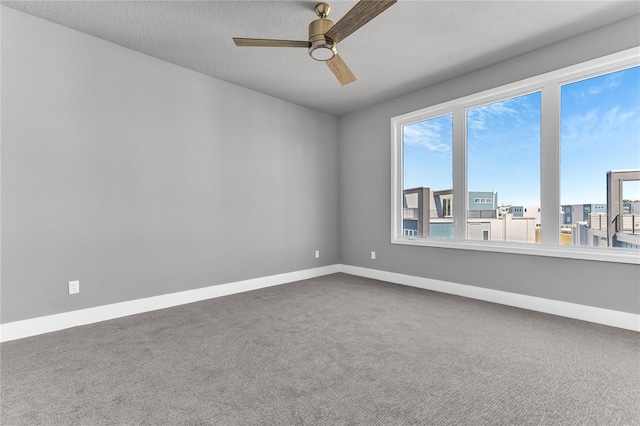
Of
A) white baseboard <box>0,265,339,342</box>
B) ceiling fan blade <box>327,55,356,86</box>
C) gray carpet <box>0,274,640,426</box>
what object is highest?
ceiling fan blade <box>327,55,356,86</box>

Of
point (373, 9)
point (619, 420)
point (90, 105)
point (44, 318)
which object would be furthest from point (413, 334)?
→ point (90, 105)

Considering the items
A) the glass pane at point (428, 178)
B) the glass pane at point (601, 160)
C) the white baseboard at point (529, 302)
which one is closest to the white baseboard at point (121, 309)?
the white baseboard at point (529, 302)

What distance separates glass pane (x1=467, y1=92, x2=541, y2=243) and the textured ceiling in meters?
0.61

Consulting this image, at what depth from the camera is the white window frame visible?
275 cm

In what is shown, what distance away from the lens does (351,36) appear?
283 centimetres

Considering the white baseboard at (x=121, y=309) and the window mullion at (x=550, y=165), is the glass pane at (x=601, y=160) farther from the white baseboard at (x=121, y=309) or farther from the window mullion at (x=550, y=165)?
the white baseboard at (x=121, y=309)

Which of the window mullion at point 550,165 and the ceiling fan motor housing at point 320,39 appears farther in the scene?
the window mullion at point 550,165

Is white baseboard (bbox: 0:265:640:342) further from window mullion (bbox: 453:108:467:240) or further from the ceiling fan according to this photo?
the ceiling fan

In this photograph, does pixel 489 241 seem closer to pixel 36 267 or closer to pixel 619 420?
pixel 619 420

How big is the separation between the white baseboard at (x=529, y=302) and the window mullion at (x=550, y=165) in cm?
62

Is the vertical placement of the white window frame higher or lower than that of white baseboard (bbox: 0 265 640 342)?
higher

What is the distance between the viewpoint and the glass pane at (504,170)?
3.25 metres

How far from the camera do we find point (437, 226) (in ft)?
13.4

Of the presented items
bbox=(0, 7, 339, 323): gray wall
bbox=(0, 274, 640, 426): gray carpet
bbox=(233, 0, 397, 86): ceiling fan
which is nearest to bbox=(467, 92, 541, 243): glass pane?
bbox=(0, 274, 640, 426): gray carpet
